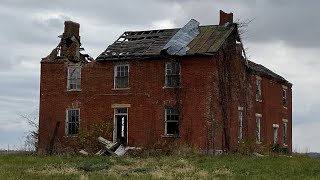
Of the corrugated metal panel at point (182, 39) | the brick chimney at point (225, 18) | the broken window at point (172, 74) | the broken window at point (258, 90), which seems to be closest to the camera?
the broken window at point (172, 74)

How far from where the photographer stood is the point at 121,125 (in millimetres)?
39156

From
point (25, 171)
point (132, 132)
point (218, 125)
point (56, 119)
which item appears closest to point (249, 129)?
point (218, 125)

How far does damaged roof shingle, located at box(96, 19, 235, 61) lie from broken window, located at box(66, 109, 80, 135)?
13.4ft

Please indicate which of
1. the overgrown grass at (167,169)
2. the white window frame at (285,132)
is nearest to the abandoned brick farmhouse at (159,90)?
the white window frame at (285,132)

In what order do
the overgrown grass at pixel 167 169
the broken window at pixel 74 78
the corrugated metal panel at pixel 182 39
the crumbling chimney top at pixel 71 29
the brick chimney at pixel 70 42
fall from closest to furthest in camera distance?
the overgrown grass at pixel 167 169 < the corrugated metal panel at pixel 182 39 < the broken window at pixel 74 78 < the brick chimney at pixel 70 42 < the crumbling chimney top at pixel 71 29

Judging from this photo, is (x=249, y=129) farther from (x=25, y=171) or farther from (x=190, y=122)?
(x=25, y=171)

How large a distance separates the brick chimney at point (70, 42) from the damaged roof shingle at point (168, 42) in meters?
3.27

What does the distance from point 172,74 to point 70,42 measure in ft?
31.1

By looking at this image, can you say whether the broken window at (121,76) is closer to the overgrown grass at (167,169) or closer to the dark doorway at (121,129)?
the dark doorway at (121,129)

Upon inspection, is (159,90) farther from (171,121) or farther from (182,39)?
(182,39)

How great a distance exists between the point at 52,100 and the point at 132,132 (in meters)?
6.88

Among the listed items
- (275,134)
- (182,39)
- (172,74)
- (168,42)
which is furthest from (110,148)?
(275,134)

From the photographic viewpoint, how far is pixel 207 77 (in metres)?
35.6

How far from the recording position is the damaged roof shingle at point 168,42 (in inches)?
1453
